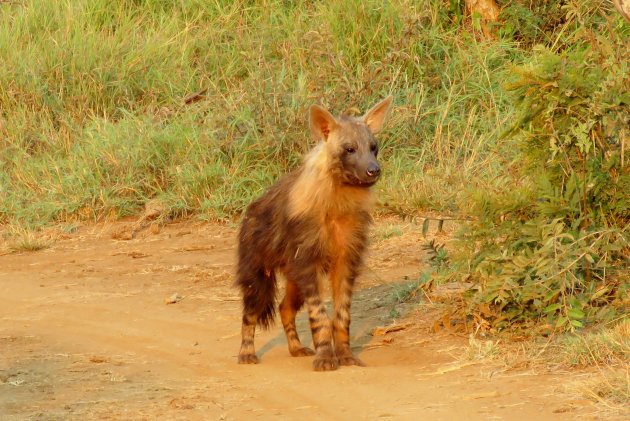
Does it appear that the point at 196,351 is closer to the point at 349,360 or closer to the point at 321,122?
the point at 349,360

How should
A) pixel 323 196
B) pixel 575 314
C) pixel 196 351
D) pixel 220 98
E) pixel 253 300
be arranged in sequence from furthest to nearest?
pixel 220 98 < pixel 196 351 < pixel 253 300 < pixel 323 196 < pixel 575 314

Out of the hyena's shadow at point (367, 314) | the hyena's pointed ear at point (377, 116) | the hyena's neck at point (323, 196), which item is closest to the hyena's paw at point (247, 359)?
the hyena's shadow at point (367, 314)

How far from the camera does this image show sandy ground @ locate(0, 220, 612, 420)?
16.5 ft

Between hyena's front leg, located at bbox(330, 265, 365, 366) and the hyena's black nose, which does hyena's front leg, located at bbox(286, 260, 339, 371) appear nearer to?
hyena's front leg, located at bbox(330, 265, 365, 366)

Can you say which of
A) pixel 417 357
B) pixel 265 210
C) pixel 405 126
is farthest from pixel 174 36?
pixel 417 357

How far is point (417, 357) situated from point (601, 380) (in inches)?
55.4

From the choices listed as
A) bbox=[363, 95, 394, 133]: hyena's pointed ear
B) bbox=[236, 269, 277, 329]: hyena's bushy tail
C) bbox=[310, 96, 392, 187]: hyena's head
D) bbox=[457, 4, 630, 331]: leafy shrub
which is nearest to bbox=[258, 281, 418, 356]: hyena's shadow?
bbox=[236, 269, 277, 329]: hyena's bushy tail

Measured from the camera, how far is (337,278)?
614cm

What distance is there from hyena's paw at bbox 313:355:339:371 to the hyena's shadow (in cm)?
50

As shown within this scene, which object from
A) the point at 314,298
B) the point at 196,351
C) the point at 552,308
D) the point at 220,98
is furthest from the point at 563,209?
the point at 220,98

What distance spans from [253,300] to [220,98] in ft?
15.7

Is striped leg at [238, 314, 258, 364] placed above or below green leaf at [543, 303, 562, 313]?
below

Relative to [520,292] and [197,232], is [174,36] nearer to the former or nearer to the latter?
[197,232]

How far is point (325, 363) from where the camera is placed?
19.2 ft
